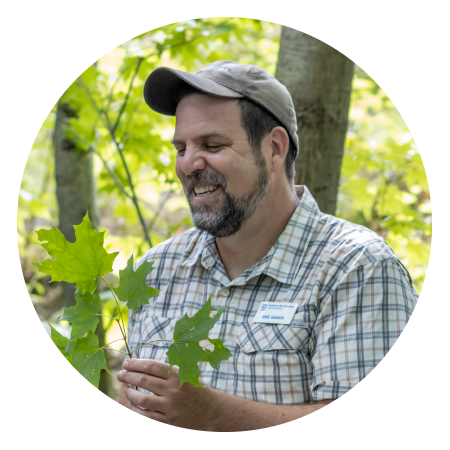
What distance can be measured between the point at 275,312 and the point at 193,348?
0.39m

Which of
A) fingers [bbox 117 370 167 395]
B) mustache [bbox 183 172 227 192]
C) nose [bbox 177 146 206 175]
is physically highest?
nose [bbox 177 146 206 175]

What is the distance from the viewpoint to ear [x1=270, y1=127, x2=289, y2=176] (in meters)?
1.52

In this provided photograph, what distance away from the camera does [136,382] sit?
101 cm

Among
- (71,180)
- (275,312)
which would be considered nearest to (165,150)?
(71,180)

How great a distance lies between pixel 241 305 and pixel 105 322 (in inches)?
57.9

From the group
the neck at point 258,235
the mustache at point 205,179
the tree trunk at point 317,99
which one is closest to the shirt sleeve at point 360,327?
the neck at point 258,235

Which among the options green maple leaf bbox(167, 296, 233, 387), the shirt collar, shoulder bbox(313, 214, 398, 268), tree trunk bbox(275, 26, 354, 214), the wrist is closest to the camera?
green maple leaf bbox(167, 296, 233, 387)

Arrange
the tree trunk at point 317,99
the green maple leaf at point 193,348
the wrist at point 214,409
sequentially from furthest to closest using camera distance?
the tree trunk at point 317,99 < the wrist at point 214,409 < the green maple leaf at point 193,348

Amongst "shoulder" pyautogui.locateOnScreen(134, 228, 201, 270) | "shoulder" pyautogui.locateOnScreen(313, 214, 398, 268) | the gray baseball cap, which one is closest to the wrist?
"shoulder" pyautogui.locateOnScreen(313, 214, 398, 268)

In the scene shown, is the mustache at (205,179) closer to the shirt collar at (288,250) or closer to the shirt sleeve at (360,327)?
the shirt collar at (288,250)

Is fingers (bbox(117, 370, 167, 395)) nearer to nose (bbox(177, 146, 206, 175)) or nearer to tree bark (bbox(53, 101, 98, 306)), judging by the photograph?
nose (bbox(177, 146, 206, 175))

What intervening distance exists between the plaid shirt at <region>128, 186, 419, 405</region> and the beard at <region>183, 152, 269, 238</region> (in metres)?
0.13

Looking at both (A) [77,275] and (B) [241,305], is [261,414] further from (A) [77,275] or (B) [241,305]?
(A) [77,275]

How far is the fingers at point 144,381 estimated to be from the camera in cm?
102
